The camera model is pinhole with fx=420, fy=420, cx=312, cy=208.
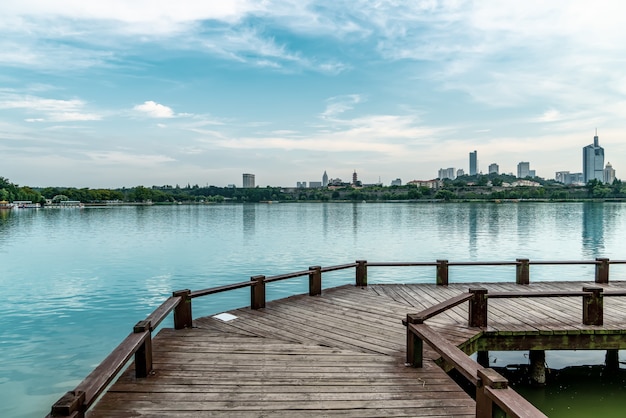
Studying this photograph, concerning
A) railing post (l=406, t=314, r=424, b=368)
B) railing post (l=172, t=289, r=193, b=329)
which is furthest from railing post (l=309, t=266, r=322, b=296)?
railing post (l=406, t=314, r=424, b=368)

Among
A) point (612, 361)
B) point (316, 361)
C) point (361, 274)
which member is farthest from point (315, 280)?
point (612, 361)

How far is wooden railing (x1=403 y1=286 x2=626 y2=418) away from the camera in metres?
3.49

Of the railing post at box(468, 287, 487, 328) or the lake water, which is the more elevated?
the railing post at box(468, 287, 487, 328)

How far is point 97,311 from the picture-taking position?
17.8 meters

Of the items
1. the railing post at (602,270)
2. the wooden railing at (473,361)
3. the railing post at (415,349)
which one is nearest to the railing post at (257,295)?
the wooden railing at (473,361)

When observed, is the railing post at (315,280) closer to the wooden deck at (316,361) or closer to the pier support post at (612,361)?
the wooden deck at (316,361)

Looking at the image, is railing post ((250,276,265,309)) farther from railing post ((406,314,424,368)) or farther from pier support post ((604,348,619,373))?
pier support post ((604,348,619,373))

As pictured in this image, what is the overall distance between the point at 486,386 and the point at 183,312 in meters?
5.83

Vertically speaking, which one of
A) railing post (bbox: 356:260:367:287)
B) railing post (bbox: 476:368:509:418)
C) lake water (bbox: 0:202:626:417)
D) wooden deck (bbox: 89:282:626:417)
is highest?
railing post (bbox: 476:368:509:418)

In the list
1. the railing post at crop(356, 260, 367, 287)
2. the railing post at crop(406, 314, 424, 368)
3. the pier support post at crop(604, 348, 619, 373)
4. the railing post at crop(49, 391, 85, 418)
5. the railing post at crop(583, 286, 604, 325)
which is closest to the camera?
the railing post at crop(49, 391, 85, 418)

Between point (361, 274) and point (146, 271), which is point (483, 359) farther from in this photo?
point (146, 271)

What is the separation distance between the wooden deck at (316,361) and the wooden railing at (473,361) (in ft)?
0.87

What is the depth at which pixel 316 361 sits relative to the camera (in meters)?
6.29

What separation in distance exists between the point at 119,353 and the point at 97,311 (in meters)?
15.0
